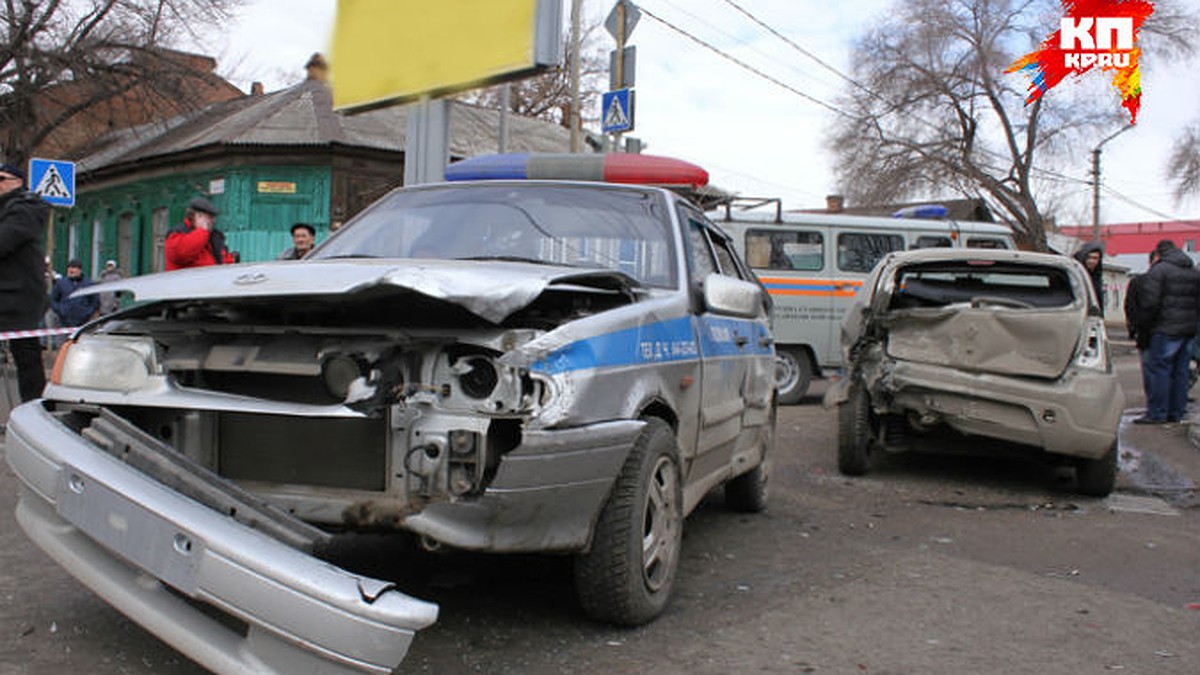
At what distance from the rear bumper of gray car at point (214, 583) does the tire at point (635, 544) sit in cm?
85

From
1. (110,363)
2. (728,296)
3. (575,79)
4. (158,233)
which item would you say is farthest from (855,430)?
(158,233)

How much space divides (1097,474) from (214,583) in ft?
18.8

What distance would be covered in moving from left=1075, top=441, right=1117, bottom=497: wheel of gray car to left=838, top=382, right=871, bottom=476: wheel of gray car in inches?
53.9

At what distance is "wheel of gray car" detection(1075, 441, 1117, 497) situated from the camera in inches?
244

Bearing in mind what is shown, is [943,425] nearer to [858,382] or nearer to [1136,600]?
[858,382]

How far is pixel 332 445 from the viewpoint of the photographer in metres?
2.89

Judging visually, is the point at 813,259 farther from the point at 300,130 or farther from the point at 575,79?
the point at 300,130

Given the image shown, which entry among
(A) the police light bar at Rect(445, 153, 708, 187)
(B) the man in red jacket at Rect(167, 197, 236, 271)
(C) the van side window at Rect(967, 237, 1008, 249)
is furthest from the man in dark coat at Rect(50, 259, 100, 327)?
(C) the van side window at Rect(967, 237, 1008, 249)

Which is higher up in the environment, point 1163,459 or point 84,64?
point 84,64

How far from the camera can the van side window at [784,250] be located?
1119cm

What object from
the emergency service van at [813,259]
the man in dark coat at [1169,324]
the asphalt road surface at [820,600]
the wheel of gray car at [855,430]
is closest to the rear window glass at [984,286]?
the wheel of gray car at [855,430]

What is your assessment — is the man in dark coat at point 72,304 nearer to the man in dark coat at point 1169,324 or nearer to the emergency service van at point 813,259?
the emergency service van at point 813,259

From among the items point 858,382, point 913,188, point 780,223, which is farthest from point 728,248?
point 913,188

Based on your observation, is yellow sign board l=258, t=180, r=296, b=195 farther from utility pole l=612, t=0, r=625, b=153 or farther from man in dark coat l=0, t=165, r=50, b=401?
man in dark coat l=0, t=165, r=50, b=401
